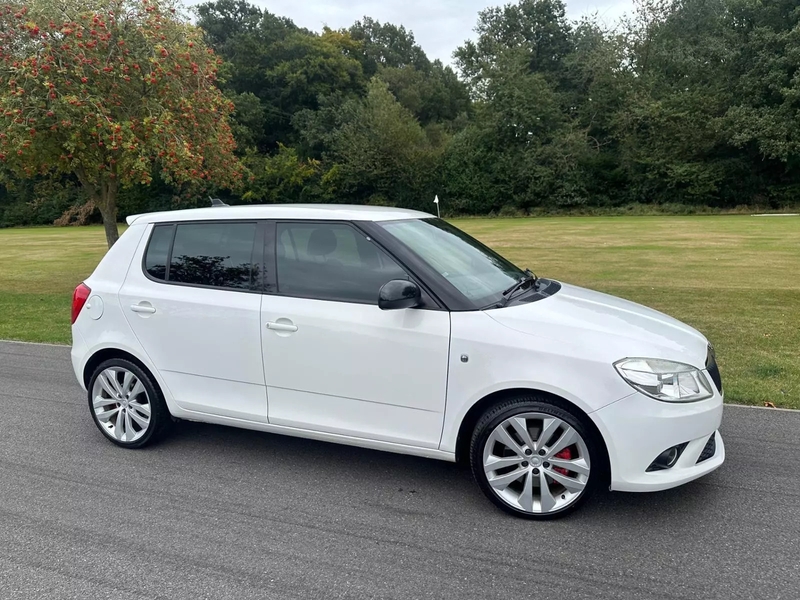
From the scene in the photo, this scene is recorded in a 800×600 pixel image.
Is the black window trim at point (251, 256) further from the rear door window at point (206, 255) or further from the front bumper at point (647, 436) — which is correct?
the front bumper at point (647, 436)

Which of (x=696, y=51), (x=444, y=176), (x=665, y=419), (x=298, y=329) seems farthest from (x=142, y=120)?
(x=696, y=51)

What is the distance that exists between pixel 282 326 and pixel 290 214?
80cm

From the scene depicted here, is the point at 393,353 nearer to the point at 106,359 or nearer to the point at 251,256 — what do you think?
the point at 251,256

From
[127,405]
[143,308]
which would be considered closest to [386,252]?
[143,308]

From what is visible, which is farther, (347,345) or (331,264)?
(331,264)

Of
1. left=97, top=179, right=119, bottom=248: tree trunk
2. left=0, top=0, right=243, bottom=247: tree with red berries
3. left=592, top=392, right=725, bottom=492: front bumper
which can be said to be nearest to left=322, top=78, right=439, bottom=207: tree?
left=97, top=179, right=119, bottom=248: tree trunk

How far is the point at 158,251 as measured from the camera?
4.52 meters

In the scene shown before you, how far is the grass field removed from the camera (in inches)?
270

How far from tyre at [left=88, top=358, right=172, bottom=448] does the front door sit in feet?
3.37

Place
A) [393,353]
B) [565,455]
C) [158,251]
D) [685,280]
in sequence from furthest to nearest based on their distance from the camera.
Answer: [685,280]
[158,251]
[393,353]
[565,455]

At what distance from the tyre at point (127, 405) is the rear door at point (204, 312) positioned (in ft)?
0.70

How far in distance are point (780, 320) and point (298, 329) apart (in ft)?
25.5

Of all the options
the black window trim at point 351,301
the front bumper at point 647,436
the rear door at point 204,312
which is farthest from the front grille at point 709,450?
the rear door at point 204,312

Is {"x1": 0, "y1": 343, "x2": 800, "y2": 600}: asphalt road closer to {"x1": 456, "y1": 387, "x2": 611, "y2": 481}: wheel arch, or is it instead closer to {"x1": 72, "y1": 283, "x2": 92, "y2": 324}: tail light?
{"x1": 456, "y1": 387, "x2": 611, "y2": 481}: wheel arch
